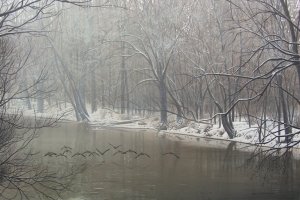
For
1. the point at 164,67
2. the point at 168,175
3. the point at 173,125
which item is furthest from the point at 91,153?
the point at 164,67

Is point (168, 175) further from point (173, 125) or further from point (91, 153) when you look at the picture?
point (173, 125)

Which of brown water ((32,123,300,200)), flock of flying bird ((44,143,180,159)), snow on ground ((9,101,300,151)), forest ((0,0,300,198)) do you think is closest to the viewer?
brown water ((32,123,300,200))

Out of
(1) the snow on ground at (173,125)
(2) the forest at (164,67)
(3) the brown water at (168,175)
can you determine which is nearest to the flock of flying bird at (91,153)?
(3) the brown water at (168,175)

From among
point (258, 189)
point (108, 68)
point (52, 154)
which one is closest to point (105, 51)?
point (108, 68)

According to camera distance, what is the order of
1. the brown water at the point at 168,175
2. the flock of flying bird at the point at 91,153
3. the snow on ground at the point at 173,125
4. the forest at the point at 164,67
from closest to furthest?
the brown water at the point at 168,175
the flock of flying bird at the point at 91,153
the snow on ground at the point at 173,125
the forest at the point at 164,67

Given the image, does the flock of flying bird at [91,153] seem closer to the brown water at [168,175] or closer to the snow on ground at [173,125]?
the brown water at [168,175]

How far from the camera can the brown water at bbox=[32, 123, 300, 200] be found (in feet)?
47.0

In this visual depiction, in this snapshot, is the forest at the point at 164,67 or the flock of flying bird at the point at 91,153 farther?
the forest at the point at 164,67

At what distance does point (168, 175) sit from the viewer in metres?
17.6

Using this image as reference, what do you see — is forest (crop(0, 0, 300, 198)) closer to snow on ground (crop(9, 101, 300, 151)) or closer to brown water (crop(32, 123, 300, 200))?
snow on ground (crop(9, 101, 300, 151))

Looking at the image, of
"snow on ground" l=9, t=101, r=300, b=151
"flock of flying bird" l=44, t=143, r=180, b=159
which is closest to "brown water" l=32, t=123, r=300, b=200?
"flock of flying bird" l=44, t=143, r=180, b=159

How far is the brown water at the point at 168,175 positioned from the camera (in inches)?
564

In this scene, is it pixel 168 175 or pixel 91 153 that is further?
pixel 91 153

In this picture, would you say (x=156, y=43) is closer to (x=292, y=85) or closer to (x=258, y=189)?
(x=292, y=85)
